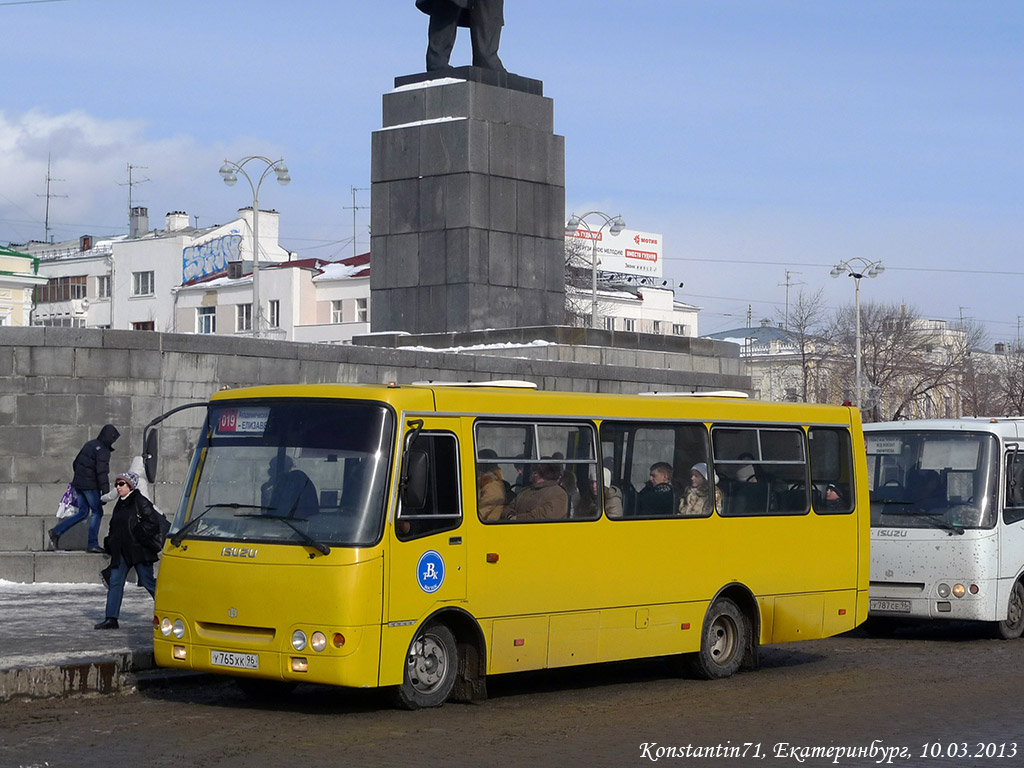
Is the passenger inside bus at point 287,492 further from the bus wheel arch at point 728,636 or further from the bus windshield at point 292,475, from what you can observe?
the bus wheel arch at point 728,636


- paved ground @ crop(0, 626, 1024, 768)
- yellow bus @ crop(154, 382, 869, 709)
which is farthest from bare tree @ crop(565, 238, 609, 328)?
paved ground @ crop(0, 626, 1024, 768)

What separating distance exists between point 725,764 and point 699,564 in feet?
13.1

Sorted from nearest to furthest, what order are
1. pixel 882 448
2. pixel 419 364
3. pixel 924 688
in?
pixel 924 688 < pixel 882 448 < pixel 419 364

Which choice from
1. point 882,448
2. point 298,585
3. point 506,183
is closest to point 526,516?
point 298,585

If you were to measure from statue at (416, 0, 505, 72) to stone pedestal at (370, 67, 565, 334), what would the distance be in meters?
0.38

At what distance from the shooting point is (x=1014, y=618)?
16359 millimetres

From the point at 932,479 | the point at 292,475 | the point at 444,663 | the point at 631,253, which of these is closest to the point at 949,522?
the point at 932,479

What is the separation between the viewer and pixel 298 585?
33.5 feet

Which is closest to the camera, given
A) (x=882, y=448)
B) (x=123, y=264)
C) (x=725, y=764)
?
(x=725, y=764)

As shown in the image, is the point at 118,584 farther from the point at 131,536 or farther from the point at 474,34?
the point at 474,34

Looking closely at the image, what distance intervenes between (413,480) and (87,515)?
26.7 feet

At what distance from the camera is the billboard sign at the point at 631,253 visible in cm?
10000

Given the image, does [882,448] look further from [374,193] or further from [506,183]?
[374,193]

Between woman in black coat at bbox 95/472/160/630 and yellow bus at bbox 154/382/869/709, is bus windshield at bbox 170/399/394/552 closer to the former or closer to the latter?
yellow bus at bbox 154/382/869/709
